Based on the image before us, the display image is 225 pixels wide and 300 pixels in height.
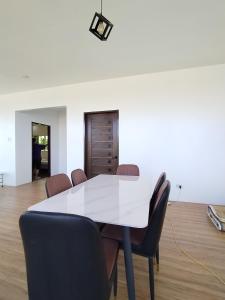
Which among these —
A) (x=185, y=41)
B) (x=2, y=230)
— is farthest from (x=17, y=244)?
(x=185, y=41)

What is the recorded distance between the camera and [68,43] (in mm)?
2859

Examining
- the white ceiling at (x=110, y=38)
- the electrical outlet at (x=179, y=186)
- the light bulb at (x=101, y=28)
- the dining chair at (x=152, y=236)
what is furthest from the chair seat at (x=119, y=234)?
the electrical outlet at (x=179, y=186)

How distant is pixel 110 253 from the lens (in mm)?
1361

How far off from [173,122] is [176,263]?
2.80 m

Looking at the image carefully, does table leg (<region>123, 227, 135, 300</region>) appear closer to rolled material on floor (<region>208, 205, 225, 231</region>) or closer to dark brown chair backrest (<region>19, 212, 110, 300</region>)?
dark brown chair backrest (<region>19, 212, 110, 300</region>)

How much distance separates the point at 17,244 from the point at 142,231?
1669 millimetres

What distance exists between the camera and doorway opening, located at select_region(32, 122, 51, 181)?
663 centimetres

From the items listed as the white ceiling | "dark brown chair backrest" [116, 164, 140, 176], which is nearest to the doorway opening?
the white ceiling

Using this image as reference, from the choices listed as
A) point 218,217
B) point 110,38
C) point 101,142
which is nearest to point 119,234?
point 218,217

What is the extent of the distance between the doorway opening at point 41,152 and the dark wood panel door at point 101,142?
2.50m

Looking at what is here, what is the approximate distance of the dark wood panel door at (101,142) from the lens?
15.1 ft

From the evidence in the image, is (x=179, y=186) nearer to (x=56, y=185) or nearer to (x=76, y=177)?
(x=76, y=177)

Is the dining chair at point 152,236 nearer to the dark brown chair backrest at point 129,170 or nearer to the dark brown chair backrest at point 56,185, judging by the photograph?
the dark brown chair backrest at point 56,185

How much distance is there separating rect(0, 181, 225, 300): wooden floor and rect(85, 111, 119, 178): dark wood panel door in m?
1.95
